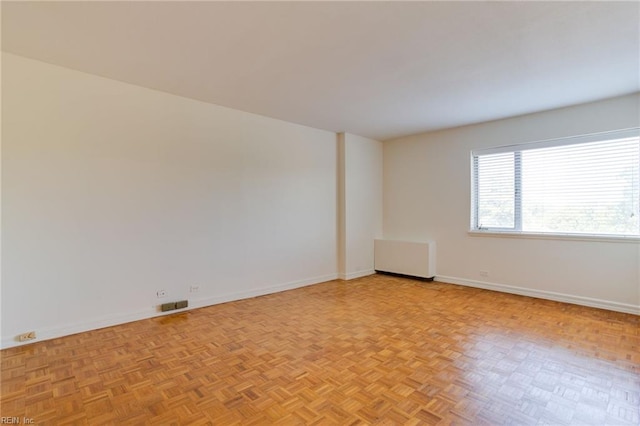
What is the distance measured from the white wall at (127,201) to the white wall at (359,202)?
1.04 m

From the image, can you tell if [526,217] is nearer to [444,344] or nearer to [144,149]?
[444,344]

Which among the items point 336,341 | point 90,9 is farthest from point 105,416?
point 90,9

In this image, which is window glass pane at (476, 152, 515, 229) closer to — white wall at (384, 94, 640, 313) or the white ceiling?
white wall at (384, 94, 640, 313)

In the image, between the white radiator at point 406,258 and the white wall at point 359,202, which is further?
the white wall at point 359,202

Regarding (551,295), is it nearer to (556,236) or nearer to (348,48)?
(556,236)

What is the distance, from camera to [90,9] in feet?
7.15

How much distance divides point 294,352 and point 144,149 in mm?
2760

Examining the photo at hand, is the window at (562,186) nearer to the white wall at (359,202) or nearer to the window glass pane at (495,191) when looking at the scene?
the window glass pane at (495,191)

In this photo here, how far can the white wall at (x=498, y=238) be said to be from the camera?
3861mm

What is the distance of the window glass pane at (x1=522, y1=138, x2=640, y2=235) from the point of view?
3.80m

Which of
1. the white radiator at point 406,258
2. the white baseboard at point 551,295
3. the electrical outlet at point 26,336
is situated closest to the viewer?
the electrical outlet at point 26,336

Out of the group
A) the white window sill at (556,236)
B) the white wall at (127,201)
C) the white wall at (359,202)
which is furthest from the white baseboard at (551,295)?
the white wall at (127,201)

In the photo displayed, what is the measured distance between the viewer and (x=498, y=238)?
4840 mm

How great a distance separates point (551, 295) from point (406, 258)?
2157 millimetres
